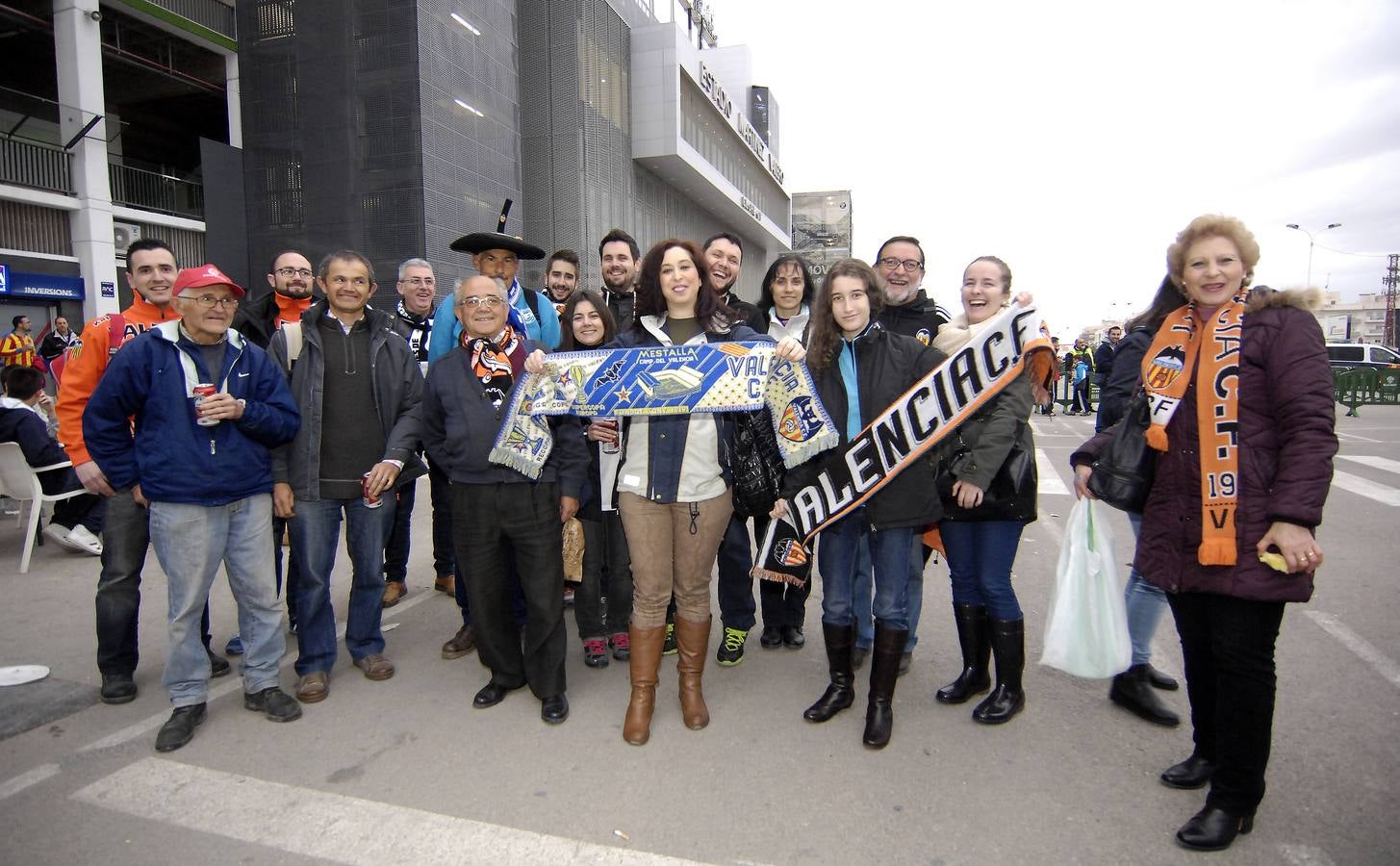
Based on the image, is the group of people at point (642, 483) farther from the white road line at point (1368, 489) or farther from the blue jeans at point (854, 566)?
the white road line at point (1368, 489)

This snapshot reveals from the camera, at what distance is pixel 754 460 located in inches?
140

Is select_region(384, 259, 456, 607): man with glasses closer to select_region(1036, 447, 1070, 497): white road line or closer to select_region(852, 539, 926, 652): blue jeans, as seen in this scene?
select_region(852, 539, 926, 652): blue jeans

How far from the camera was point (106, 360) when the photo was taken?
4031 millimetres

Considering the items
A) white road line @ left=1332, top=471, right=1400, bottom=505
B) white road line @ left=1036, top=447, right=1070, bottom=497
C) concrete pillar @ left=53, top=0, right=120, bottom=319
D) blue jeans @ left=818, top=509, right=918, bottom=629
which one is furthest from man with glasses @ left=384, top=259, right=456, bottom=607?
concrete pillar @ left=53, top=0, right=120, bottom=319

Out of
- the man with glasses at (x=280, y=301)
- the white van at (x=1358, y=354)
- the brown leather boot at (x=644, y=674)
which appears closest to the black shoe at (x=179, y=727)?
the brown leather boot at (x=644, y=674)

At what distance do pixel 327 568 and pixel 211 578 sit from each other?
54cm

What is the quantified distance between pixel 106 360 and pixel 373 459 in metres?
1.51

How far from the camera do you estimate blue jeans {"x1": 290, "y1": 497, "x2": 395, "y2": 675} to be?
3.92m

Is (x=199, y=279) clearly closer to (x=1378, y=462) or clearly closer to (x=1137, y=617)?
(x=1137, y=617)

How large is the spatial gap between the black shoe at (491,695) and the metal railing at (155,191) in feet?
68.0

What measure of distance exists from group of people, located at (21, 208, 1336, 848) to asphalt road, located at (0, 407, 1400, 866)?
151 mm

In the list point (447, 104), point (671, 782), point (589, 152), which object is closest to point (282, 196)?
point (447, 104)

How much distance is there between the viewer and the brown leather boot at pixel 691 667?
3.54 meters

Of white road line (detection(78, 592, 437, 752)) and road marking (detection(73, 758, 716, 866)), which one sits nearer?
road marking (detection(73, 758, 716, 866))
